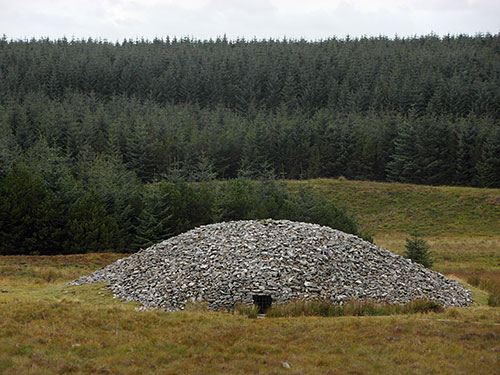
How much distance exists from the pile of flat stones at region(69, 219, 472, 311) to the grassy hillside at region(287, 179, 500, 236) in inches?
1627

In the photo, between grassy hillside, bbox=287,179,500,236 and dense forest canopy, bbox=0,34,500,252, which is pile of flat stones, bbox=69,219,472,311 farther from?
grassy hillside, bbox=287,179,500,236

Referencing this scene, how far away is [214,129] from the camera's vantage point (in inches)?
4247

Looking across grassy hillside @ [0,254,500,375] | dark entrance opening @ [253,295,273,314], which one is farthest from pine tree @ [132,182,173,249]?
grassy hillside @ [0,254,500,375]

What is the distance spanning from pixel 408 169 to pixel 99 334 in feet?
260

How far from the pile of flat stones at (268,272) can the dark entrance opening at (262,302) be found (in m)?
0.26

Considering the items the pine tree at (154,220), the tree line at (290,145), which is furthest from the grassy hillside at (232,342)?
the tree line at (290,145)

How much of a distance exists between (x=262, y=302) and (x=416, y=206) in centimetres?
5995

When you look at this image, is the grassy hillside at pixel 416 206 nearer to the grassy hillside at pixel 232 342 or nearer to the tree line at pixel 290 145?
the tree line at pixel 290 145

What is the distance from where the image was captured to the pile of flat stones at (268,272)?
72.9 ft

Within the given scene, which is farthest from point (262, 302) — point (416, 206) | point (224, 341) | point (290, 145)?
point (290, 145)

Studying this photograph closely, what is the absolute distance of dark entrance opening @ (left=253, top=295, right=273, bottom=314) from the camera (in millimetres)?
21117

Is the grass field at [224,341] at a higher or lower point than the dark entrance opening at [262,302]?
higher

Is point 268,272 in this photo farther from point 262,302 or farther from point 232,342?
point 232,342

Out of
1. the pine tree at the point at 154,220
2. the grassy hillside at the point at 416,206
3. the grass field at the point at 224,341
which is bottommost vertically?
the grassy hillside at the point at 416,206
